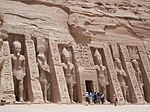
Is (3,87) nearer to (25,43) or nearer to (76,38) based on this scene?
(25,43)

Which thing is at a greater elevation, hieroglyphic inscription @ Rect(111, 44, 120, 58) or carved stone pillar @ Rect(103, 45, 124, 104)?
hieroglyphic inscription @ Rect(111, 44, 120, 58)

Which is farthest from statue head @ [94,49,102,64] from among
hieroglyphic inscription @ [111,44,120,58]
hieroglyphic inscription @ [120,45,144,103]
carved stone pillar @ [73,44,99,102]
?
hieroglyphic inscription @ [120,45,144,103]

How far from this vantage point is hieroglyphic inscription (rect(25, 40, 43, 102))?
49.4ft

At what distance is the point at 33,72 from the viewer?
15.5 meters

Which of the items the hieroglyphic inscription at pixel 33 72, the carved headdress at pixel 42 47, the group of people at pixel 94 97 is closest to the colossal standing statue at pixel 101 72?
the group of people at pixel 94 97

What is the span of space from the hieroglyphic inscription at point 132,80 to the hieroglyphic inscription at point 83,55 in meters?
2.46

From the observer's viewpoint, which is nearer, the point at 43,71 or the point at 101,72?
the point at 43,71

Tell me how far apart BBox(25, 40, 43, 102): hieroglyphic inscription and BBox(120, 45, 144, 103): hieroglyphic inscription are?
5.79m

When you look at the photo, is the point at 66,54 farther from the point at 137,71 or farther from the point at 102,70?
the point at 137,71

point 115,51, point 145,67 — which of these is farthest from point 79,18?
point 145,67

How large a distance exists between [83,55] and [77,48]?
1.61ft

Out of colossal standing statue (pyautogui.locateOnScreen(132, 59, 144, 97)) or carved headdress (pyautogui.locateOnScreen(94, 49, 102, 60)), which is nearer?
carved headdress (pyautogui.locateOnScreen(94, 49, 102, 60))

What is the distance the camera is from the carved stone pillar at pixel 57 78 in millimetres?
15750

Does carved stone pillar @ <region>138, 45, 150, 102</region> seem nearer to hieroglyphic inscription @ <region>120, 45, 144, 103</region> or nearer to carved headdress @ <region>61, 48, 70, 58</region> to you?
hieroglyphic inscription @ <region>120, 45, 144, 103</region>
